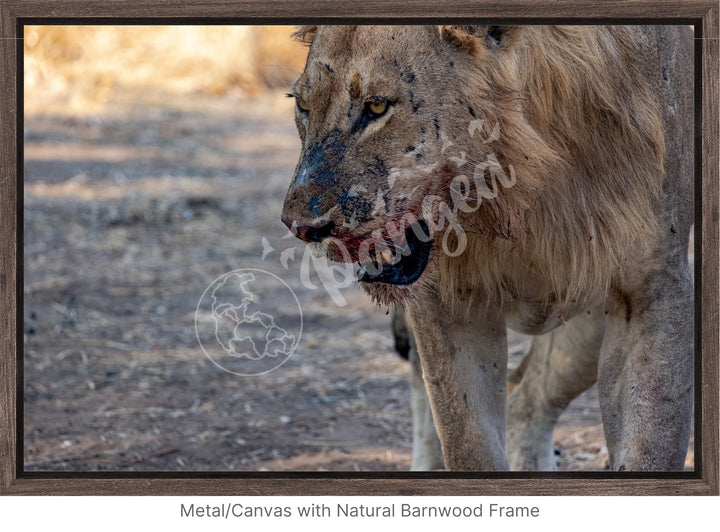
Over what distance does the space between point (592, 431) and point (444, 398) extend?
1.64 metres

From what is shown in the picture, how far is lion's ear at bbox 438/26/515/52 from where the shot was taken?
2666 millimetres

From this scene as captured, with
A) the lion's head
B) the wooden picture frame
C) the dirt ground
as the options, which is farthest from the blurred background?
the lion's head

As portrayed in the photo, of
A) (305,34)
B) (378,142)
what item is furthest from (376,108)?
(305,34)

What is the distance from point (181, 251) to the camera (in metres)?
7.00

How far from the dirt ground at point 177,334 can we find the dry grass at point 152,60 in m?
1.52

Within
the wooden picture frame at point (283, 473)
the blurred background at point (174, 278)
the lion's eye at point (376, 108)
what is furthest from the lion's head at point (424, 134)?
the blurred background at point (174, 278)

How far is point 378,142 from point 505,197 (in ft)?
1.25

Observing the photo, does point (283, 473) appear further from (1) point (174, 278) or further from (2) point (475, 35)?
(1) point (174, 278)

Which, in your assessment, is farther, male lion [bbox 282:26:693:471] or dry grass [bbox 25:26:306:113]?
dry grass [bbox 25:26:306:113]

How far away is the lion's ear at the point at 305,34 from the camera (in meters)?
3.08

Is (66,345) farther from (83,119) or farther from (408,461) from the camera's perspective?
(83,119)

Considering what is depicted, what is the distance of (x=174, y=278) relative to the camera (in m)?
6.55

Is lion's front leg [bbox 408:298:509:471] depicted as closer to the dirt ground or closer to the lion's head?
the lion's head

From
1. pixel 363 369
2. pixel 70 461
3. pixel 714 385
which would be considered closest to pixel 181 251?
pixel 363 369
